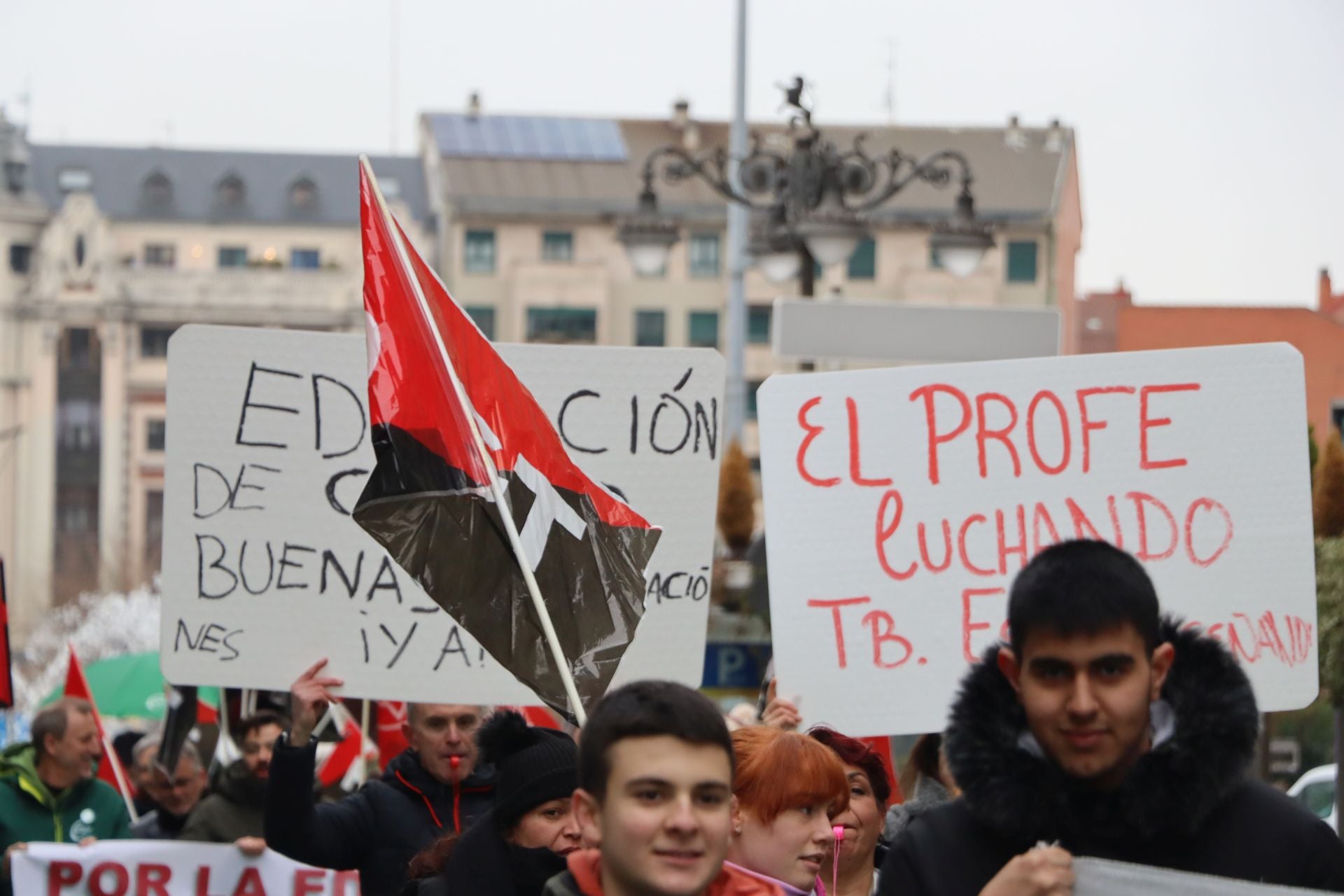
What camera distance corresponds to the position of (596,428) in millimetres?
5336

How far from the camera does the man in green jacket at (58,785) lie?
7.25 m

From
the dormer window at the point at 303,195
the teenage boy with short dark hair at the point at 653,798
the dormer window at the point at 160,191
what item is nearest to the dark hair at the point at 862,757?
the teenage boy with short dark hair at the point at 653,798

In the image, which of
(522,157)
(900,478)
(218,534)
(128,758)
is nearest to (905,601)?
(900,478)

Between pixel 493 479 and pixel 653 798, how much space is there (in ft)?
4.09

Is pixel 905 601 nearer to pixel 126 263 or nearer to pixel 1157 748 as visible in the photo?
pixel 1157 748

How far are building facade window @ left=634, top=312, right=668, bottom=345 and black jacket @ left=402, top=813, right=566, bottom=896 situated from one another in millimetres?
64690

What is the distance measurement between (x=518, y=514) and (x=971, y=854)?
158 centimetres

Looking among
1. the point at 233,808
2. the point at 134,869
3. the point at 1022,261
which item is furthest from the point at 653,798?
the point at 1022,261

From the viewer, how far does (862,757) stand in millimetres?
4633

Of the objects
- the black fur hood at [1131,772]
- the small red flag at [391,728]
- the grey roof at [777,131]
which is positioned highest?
the grey roof at [777,131]

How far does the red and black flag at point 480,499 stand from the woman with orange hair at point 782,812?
12.9 inches

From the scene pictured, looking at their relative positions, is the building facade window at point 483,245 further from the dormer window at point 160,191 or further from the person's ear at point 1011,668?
the person's ear at point 1011,668

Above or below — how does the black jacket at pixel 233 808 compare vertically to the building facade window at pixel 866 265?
below

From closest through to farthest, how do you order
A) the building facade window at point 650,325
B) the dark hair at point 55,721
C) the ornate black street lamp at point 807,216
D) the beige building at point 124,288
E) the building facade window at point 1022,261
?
the dark hair at point 55,721, the ornate black street lamp at point 807,216, the building facade window at point 1022,261, the building facade window at point 650,325, the beige building at point 124,288
